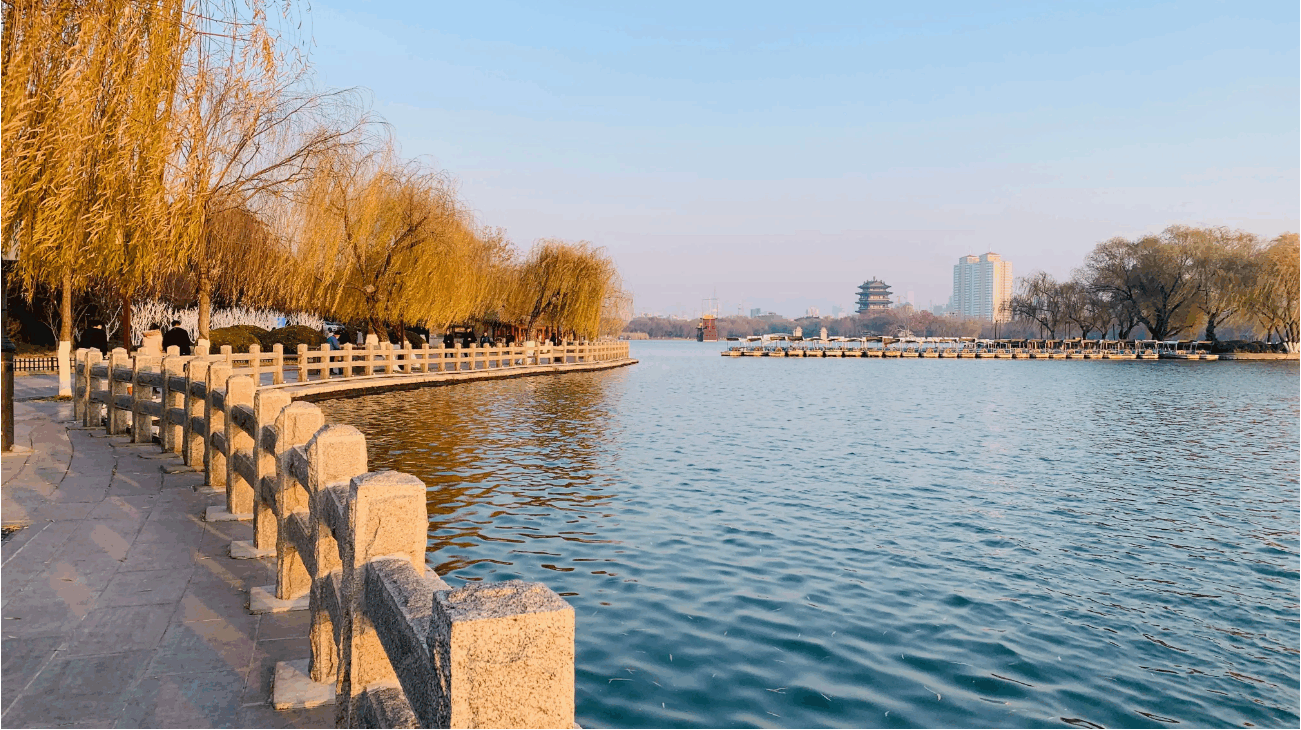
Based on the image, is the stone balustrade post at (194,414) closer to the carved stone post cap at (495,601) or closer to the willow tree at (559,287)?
the carved stone post cap at (495,601)

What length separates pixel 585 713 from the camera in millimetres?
5742

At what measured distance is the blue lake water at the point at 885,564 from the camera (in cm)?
623

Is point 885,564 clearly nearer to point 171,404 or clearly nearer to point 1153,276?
point 171,404

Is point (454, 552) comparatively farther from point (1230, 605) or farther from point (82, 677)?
point (1230, 605)

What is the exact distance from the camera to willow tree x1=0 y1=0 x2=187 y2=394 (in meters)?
7.86

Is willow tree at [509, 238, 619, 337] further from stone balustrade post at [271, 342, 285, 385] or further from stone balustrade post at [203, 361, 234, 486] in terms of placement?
stone balustrade post at [203, 361, 234, 486]

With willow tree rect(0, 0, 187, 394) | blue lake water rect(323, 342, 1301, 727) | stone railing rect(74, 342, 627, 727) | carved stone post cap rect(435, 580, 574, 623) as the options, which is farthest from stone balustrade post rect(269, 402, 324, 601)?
willow tree rect(0, 0, 187, 394)

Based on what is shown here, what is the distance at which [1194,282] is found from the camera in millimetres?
75688

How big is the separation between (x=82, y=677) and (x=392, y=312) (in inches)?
1140

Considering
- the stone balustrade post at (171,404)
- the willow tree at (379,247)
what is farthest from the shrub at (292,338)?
the stone balustrade post at (171,404)

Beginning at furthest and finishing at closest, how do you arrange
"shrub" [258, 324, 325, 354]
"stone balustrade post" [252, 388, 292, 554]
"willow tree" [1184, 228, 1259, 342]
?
1. "willow tree" [1184, 228, 1259, 342]
2. "shrub" [258, 324, 325, 354]
3. "stone balustrade post" [252, 388, 292, 554]

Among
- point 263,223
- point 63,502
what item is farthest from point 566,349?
point 63,502

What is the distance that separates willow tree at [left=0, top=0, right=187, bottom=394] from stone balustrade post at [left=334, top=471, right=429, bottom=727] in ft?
20.6

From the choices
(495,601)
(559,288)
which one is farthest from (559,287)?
(495,601)
